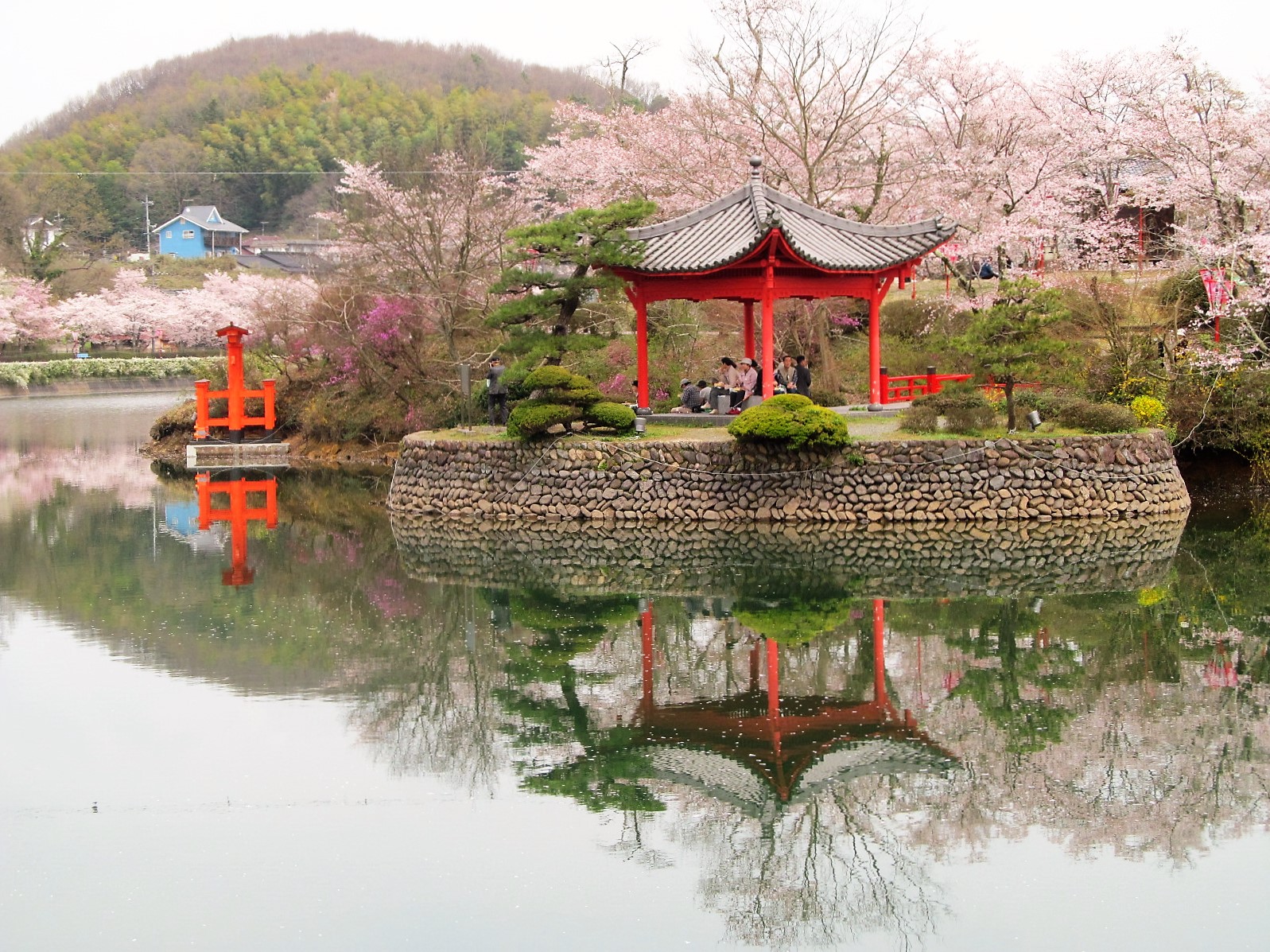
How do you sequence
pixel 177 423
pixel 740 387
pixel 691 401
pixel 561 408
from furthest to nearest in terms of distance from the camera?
pixel 177 423 → pixel 691 401 → pixel 740 387 → pixel 561 408

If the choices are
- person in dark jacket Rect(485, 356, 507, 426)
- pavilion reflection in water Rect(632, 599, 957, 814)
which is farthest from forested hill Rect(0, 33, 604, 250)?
pavilion reflection in water Rect(632, 599, 957, 814)

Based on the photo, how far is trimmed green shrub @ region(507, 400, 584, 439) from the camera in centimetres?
1895

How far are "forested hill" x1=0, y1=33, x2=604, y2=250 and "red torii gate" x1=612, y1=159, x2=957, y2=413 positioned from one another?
51760 millimetres

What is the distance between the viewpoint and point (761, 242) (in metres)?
18.8

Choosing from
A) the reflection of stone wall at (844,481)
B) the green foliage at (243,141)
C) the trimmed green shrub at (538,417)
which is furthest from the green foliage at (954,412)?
the green foliage at (243,141)

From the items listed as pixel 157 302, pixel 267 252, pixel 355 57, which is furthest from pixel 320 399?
pixel 355 57

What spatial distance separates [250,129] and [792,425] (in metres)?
76.6

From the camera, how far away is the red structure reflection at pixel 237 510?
56.0 ft

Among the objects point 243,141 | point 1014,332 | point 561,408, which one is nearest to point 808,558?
point 1014,332

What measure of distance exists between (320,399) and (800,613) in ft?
67.3

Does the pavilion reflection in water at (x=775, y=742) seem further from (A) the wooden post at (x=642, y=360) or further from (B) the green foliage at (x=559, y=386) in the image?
(A) the wooden post at (x=642, y=360)

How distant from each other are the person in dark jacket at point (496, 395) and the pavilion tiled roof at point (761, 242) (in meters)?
2.98

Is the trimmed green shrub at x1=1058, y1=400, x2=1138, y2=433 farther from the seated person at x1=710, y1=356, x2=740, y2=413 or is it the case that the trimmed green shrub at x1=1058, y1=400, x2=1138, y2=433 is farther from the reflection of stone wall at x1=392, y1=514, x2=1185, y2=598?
the seated person at x1=710, y1=356, x2=740, y2=413

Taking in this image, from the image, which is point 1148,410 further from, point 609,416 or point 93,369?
point 93,369
